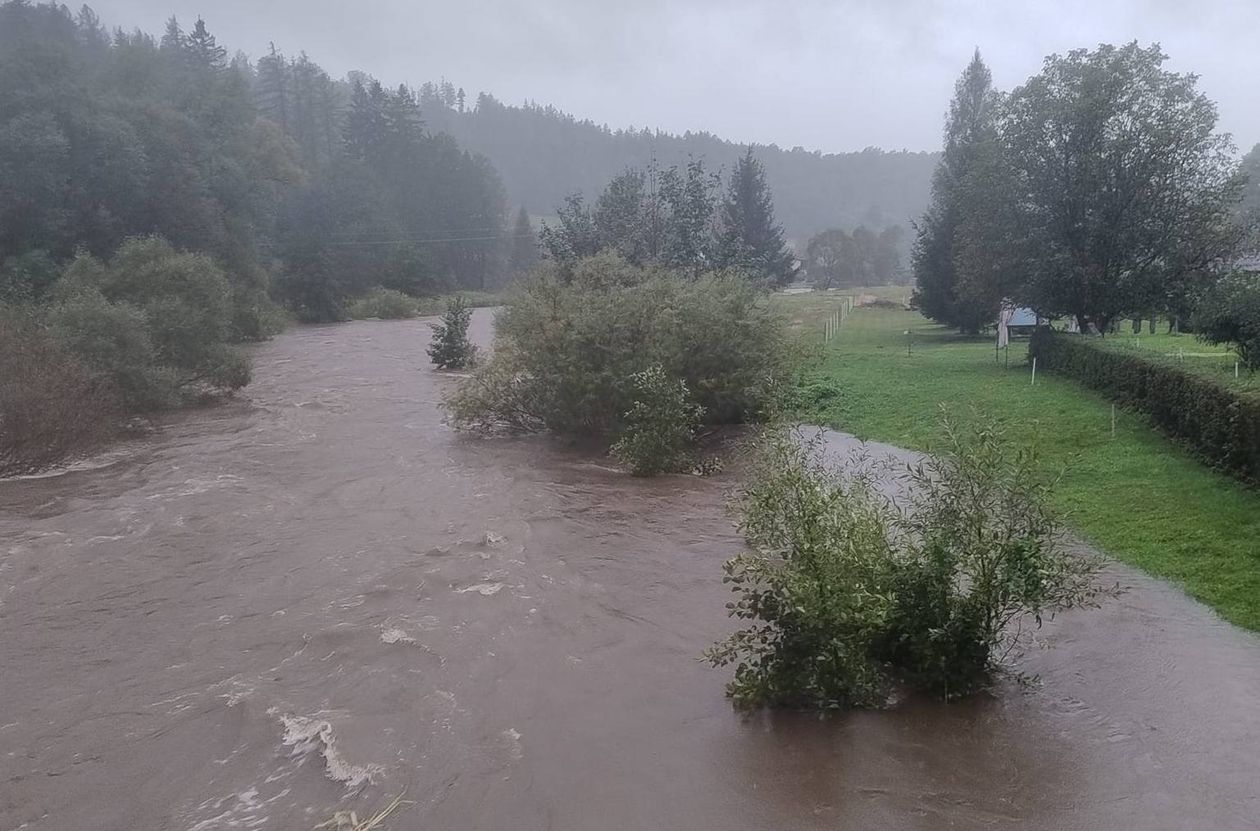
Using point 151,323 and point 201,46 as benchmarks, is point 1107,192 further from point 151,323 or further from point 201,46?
point 201,46

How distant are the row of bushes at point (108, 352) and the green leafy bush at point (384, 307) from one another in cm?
2874

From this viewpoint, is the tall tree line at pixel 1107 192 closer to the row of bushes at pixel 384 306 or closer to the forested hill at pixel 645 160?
the row of bushes at pixel 384 306

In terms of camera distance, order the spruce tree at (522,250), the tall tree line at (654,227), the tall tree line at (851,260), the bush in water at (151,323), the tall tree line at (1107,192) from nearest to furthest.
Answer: the bush in water at (151,323) < the tall tree line at (1107,192) < the tall tree line at (654,227) < the spruce tree at (522,250) < the tall tree line at (851,260)

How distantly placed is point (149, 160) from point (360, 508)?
35590mm

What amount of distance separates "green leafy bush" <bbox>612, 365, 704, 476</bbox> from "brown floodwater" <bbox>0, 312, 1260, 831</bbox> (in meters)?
2.70

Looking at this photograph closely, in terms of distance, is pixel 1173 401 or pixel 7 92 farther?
pixel 7 92

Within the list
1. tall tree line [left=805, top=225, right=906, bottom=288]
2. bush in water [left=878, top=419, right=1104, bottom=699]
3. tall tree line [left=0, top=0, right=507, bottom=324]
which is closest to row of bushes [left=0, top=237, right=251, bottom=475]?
tall tree line [left=0, top=0, right=507, bottom=324]

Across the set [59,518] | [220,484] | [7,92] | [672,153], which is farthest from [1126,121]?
[672,153]

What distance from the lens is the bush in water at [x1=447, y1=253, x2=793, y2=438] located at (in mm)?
20125

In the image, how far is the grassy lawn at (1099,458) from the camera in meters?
10.9

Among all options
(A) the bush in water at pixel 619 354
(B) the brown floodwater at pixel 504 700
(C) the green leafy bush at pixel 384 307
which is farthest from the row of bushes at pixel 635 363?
(C) the green leafy bush at pixel 384 307

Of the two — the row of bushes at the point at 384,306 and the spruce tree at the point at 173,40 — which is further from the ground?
the spruce tree at the point at 173,40

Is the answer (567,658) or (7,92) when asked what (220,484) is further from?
(7,92)

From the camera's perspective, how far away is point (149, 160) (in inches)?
1740
